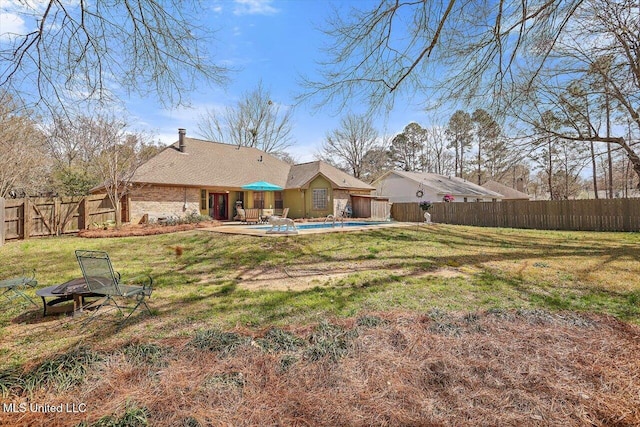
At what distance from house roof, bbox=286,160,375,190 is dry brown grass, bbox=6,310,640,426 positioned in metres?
17.8

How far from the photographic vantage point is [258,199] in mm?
21891

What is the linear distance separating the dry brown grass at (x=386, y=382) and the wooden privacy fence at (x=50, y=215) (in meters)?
13.3

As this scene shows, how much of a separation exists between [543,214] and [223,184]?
1928cm

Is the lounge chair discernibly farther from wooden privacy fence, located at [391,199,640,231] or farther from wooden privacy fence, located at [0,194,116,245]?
wooden privacy fence, located at [391,199,640,231]

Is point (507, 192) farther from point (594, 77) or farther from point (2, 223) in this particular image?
point (2, 223)

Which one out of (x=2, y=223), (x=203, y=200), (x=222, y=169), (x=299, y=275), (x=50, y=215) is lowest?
(x=299, y=275)

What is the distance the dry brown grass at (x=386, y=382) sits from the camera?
2.44 metres

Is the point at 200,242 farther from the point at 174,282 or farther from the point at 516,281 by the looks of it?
the point at 516,281

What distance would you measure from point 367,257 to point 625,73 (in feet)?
32.5

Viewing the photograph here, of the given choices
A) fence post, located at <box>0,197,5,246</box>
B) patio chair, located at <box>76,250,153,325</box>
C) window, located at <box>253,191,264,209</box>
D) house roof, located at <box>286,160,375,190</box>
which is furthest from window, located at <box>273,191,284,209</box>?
patio chair, located at <box>76,250,153,325</box>

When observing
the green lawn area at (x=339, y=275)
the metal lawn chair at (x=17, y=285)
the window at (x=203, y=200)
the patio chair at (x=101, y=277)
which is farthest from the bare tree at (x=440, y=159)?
the metal lawn chair at (x=17, y=285)

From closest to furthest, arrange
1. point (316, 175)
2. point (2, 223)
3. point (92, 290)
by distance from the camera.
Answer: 1. point (92, 290)
2. point (2, 223)
3. point (316, 175)

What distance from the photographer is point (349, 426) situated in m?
2.36

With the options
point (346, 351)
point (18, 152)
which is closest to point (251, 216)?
point (18, 152)
